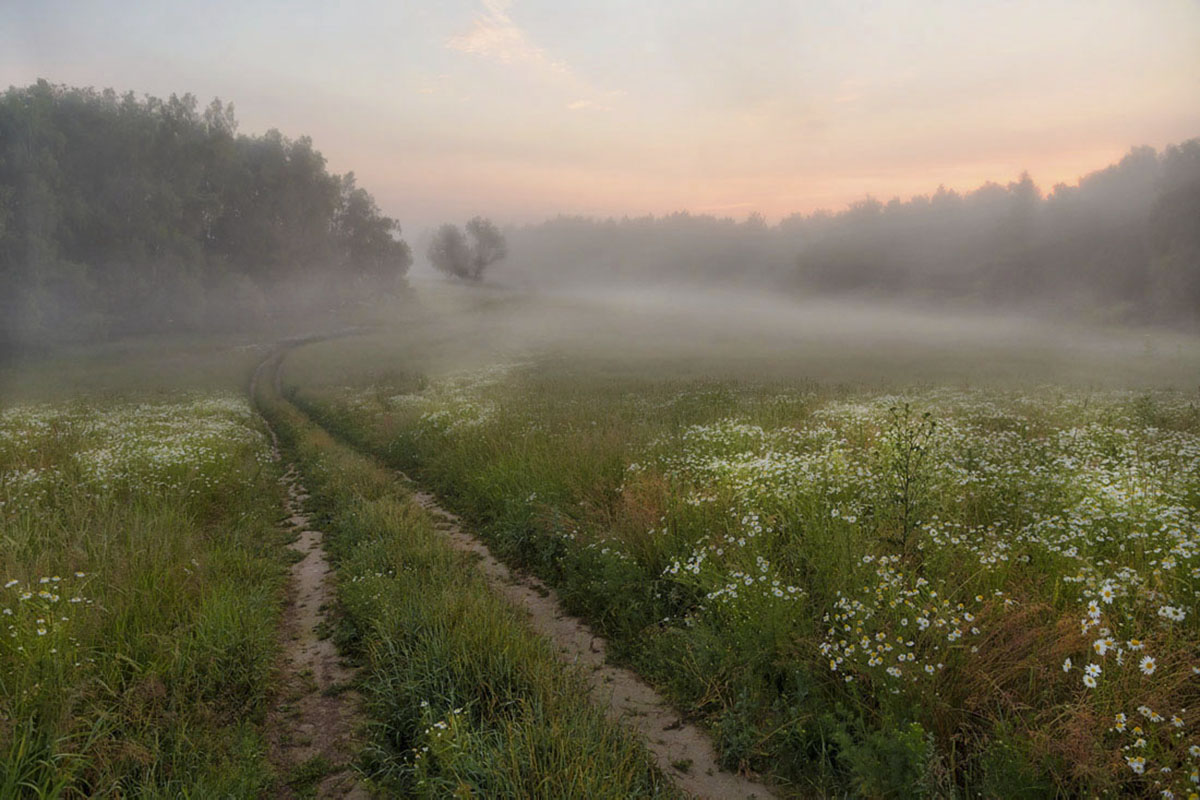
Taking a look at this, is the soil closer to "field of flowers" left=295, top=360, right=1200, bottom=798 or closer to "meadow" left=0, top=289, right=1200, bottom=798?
"meadow" left=0, top=289, right=1200, bottom=798

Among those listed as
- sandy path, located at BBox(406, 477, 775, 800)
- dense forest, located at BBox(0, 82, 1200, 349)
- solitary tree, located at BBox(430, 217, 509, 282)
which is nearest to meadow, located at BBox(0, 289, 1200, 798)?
sandy path, located at BBox(406, 477, 775, 800)

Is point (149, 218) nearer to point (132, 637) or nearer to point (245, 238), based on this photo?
point (245, 238)

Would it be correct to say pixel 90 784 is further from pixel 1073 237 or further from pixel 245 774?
pixel 1073 237

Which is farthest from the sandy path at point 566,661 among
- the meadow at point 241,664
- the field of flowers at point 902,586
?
the field of flowers at point 902,586

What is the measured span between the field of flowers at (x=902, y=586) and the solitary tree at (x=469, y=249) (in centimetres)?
10433

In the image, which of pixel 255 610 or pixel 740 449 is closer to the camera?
pixel 255 610

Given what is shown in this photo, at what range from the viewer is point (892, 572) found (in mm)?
5379

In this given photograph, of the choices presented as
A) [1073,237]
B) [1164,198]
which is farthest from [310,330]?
[1073,237]

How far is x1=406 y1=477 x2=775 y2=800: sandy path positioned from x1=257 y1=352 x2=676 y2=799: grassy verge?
1.13ft

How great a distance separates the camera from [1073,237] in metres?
50.5

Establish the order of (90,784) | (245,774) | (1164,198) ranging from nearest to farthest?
(90,784) → (245,774) → (1164,198)

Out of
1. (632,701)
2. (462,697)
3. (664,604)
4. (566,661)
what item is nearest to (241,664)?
(462,697)

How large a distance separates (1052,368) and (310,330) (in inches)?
2464

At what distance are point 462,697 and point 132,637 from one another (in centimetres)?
345
